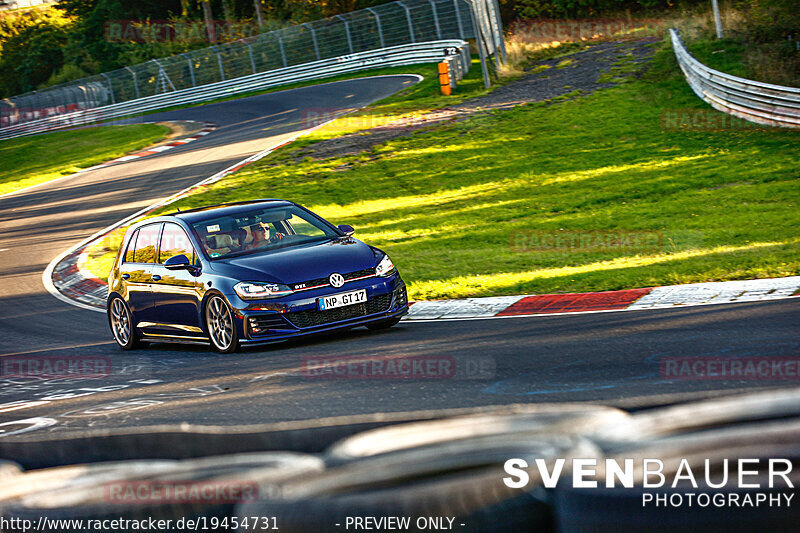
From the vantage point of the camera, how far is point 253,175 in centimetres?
2620

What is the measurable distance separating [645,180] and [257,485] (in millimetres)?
17790

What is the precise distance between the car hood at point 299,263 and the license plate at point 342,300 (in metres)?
0.25

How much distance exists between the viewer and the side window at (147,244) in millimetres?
10750

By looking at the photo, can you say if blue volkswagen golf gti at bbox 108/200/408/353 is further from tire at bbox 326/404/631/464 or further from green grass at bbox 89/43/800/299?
tire at bbox 326/404/631/464

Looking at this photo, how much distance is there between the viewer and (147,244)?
1088 centimetres

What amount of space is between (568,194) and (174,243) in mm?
11235

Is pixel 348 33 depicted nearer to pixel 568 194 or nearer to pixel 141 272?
pixel 568 194

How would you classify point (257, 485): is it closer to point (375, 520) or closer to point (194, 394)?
point (375, 520)

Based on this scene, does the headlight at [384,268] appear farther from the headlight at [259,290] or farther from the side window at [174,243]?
the side window at [174,243]

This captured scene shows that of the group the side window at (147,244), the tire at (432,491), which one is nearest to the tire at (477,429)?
the tire at (432,491)

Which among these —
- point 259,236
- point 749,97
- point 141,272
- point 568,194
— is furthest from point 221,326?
point 749,97

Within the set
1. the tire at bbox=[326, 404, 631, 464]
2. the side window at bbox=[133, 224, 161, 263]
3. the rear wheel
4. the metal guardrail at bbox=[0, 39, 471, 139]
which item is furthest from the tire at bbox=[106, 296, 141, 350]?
the metal guardrail at bbox=[0, 39, 471, 139]

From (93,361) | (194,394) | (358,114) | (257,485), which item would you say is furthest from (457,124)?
(257,485)

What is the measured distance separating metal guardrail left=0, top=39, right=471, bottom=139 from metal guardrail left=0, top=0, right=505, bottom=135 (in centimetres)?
100
